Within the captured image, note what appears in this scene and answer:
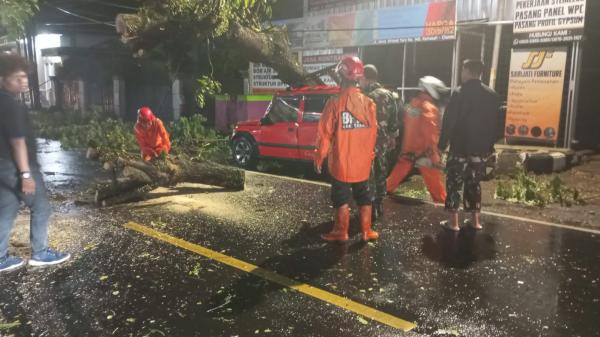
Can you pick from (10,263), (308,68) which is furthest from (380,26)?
(10,263)

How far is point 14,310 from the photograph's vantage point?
3643mm

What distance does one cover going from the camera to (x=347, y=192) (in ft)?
16.7

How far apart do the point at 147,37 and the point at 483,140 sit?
5108mm

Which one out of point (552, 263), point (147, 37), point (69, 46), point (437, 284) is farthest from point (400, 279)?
point (69, 46)

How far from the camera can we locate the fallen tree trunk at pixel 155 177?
6.95 meters

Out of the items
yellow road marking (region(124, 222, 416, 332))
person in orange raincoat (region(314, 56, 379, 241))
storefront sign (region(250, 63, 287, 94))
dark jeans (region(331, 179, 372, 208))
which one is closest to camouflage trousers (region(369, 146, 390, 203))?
dark jeans (region(331, 179, 372, 208))

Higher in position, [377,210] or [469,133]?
[469,133]

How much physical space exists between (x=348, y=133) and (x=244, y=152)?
236 inches

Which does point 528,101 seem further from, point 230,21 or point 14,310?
point 14,310

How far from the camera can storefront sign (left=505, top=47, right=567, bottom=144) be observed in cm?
1021

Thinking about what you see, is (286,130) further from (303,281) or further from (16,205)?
(16,205)

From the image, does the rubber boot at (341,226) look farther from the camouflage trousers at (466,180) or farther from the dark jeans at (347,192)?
the camouflage trousers at (466,180)

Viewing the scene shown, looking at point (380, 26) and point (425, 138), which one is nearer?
point (425, 138)

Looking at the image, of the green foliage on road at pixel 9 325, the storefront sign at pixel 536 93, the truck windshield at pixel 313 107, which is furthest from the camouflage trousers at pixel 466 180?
the storefront sign at pixel 536 93
